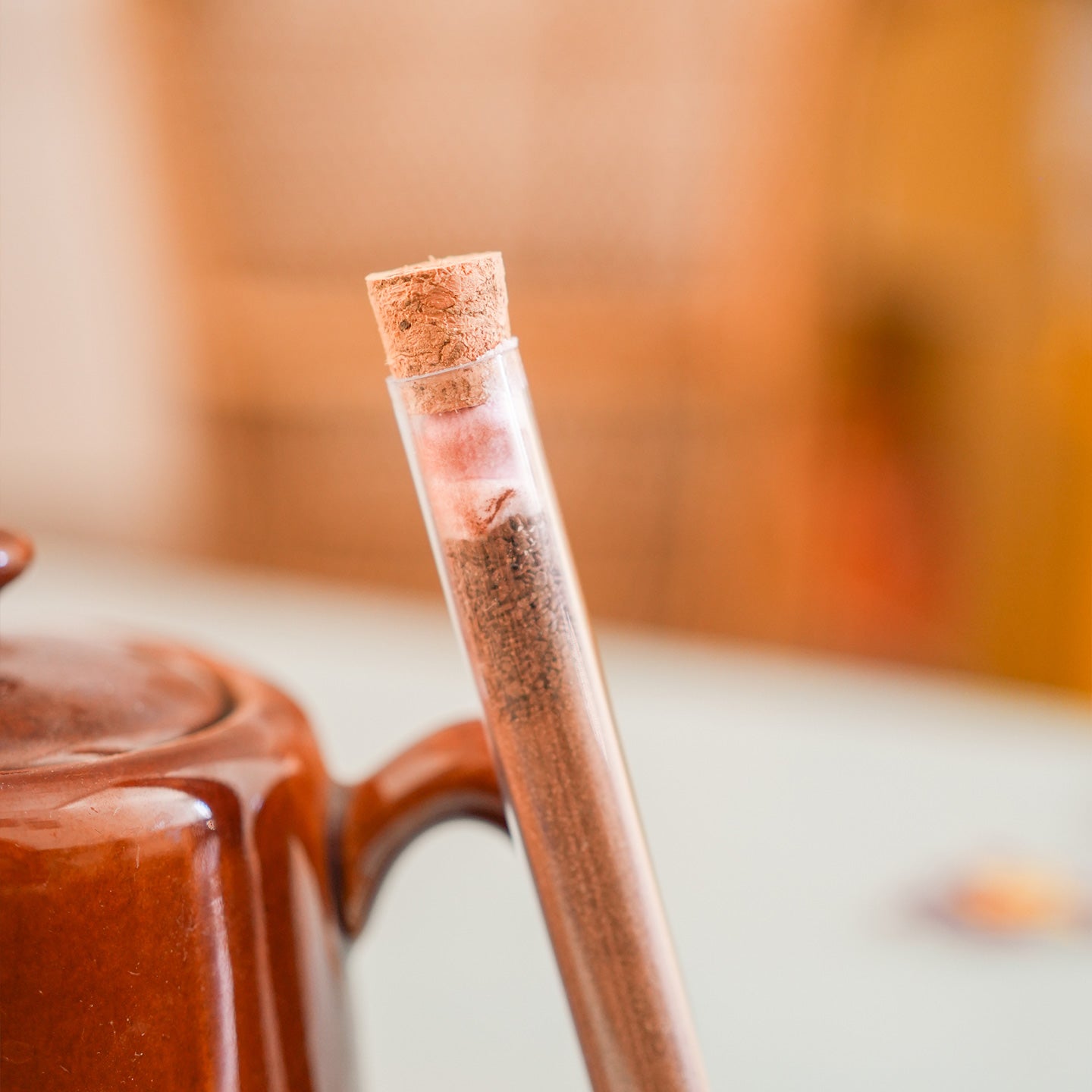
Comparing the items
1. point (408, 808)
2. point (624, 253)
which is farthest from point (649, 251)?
point (408, 808)

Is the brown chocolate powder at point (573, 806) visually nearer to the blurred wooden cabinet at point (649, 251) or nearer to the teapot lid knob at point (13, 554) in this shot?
the teapot lid knob at point (13, 554)

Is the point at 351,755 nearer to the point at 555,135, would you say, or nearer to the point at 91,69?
the point at 555,135

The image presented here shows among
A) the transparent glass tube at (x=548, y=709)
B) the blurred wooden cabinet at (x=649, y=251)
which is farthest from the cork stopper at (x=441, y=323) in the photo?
the blurred wooden cabinet at (x=649, y=251)

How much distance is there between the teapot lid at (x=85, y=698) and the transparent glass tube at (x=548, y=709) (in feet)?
0.26

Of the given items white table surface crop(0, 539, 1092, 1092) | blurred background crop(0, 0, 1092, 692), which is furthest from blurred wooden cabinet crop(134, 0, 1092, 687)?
white table surface crop(0, 539, 1092, 1092)

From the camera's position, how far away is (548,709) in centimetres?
31

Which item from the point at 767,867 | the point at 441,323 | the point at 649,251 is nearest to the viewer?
the point at 441,323

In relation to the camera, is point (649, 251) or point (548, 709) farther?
point (649, 251)

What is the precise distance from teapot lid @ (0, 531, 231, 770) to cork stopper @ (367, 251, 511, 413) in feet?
0.34

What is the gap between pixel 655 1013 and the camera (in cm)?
32

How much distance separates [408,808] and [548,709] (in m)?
0.06

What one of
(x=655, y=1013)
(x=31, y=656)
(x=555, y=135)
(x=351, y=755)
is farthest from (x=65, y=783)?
(x=555, y=135)

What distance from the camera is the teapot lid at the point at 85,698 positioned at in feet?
0.97

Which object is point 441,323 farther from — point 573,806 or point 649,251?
point 649,251
